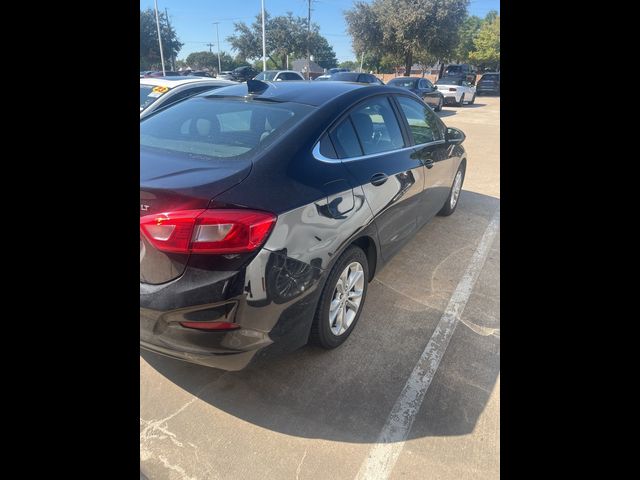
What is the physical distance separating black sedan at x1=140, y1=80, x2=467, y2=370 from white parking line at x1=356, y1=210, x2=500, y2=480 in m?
0.54

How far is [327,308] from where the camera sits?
2279 millimetres

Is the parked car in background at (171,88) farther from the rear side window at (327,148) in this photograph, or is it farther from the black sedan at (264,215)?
the rear side window at (327,148)

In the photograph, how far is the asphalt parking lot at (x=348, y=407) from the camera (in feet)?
6.03

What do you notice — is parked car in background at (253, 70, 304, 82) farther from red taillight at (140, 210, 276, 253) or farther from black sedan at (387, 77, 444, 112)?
red taillight at (140, 210, 276, 253)

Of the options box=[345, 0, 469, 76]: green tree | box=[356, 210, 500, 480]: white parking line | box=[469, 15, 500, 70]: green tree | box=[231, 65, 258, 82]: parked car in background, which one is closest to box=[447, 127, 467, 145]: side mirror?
box=[356, 210, 500, 480]: white parking line

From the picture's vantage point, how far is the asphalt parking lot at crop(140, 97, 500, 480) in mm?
1838

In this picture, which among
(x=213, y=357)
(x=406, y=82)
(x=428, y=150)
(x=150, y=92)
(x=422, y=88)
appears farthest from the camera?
(x=422, y=88)

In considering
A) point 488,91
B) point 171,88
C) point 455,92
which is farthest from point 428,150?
point 488,91

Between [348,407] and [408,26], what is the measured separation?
1246 inches

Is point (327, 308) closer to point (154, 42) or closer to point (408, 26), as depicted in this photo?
point (408, 26)

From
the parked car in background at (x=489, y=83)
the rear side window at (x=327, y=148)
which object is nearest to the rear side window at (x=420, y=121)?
the rear side window at (x=327, y=148)
